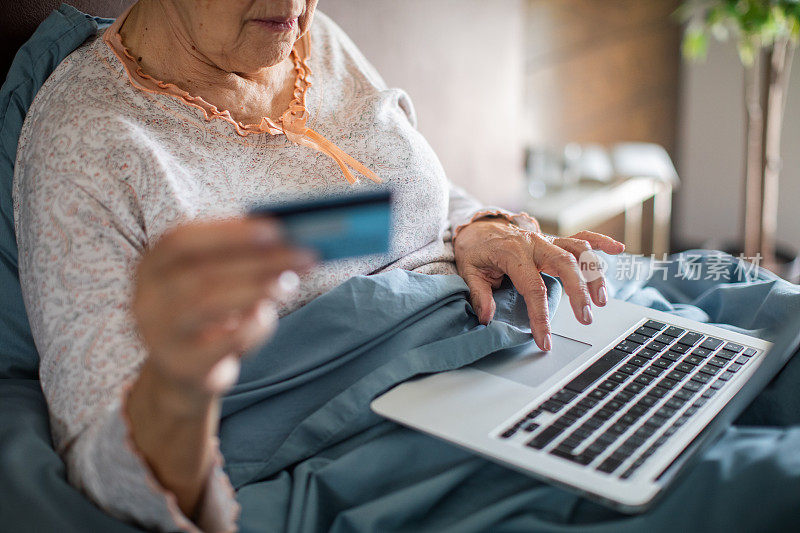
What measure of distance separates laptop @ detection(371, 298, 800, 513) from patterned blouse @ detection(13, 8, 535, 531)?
22cm

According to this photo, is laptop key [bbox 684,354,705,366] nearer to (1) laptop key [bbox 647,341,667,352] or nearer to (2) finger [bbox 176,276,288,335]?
(1) laptop key [bbox 647,341,667,352]

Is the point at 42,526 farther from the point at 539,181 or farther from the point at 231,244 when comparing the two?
the point at 539,181

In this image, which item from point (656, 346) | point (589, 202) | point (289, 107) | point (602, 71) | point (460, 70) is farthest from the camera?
point (602, 71)

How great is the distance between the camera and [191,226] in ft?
1.51

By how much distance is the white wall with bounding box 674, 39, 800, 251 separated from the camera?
3115mm

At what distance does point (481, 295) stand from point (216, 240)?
0.53 m

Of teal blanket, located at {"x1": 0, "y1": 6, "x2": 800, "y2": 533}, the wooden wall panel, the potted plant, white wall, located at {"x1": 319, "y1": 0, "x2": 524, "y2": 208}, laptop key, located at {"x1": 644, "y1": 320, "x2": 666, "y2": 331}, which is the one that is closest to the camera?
teal blanket, located at {"x1": 0, "y1": 6, "x2": 800, "y2": 533}

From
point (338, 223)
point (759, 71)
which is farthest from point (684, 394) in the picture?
point (759, 71)

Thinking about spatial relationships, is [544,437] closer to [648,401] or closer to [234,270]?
[648,401]

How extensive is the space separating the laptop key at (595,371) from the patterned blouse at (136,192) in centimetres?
29

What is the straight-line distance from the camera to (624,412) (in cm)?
72

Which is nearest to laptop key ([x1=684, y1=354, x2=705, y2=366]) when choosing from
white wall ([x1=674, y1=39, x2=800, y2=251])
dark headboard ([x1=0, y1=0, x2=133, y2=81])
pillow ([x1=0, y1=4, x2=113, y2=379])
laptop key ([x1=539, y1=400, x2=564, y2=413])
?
laptop key ([x1=539, y1=400, x2=564, y2=413])

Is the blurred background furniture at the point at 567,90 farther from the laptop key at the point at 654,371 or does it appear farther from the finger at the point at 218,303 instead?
the finger at the point at 218,303

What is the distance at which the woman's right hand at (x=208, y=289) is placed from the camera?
46 centimetres
